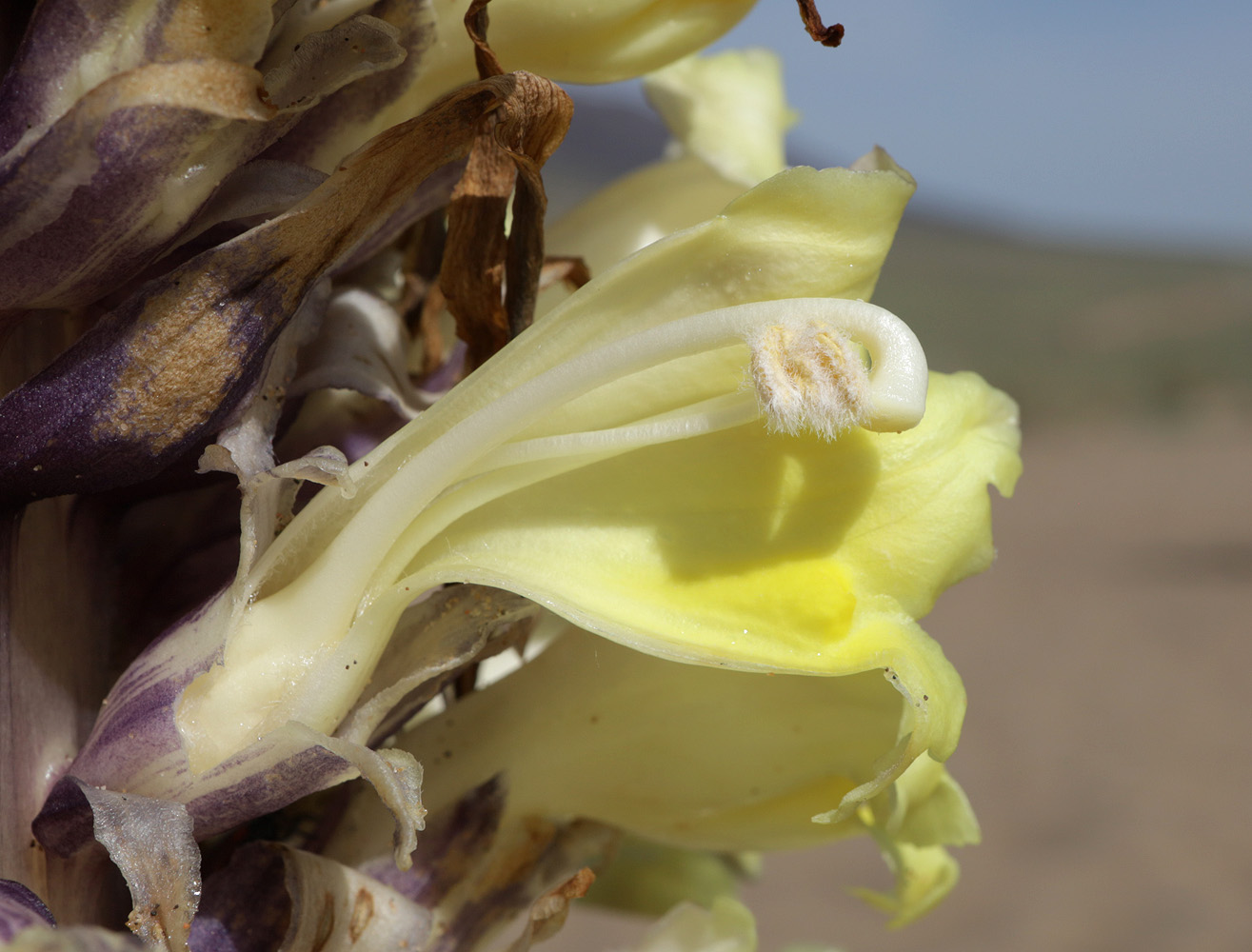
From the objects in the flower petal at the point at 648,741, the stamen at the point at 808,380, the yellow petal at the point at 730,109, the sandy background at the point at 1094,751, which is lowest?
the sandy background at the point at 1094,751

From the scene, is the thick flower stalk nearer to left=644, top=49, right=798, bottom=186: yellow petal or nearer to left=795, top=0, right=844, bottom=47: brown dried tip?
left=795, top=0, right=844, bottom=47: brown dried tip

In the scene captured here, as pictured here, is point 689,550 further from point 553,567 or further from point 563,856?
point 563,856

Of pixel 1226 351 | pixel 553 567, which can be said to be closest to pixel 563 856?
pixel 553 567

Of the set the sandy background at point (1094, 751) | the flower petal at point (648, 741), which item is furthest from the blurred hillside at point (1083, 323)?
the flower petal at point (648, 741)

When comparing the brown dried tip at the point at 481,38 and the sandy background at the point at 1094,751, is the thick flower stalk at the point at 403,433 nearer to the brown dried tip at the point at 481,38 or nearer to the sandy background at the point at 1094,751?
the brown dried tip at the point at 481,38

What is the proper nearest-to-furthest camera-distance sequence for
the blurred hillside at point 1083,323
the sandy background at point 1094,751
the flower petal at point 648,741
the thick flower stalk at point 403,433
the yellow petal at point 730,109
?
the thick flower stalk at point 403,433, the flower petal at point 648,741, the yellow petal at point 730,109, the sandy background at point 1094,751, the blurred hillside at point 1083,323

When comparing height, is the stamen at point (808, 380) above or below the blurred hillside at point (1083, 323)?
above
